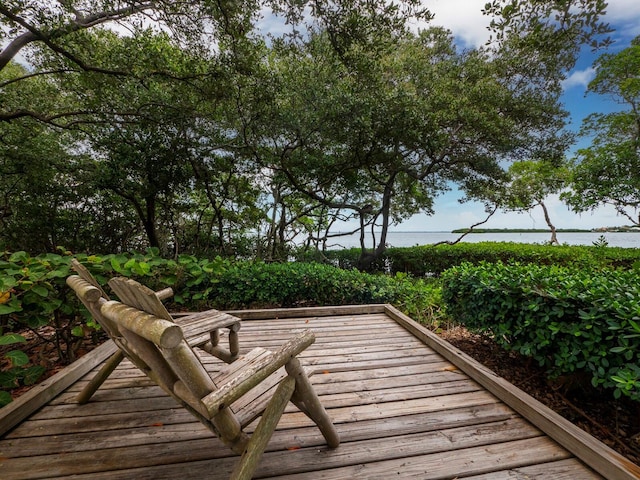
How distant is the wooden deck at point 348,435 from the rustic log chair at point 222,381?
0.25 m

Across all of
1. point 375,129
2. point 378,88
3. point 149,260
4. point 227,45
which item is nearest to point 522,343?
point 149,260

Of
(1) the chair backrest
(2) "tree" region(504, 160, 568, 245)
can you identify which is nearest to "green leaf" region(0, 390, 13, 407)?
(1) the chair backrest

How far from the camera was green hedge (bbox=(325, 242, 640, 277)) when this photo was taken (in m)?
6.46

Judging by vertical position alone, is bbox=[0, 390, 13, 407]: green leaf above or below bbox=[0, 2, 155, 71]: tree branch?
below

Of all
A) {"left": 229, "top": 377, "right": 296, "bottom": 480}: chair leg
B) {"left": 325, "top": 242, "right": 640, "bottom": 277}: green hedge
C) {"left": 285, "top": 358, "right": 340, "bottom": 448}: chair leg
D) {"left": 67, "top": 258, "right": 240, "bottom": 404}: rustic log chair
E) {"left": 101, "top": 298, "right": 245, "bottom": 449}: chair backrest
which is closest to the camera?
{"left": 101, "top": 298, "right": 245, "bottom": 449}: chair backrest

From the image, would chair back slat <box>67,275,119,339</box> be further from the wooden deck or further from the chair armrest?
the chair armrest

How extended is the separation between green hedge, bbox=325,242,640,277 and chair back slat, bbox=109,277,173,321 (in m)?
7.01

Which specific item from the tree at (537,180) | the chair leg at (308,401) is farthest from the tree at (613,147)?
the chair leg at (308,401)

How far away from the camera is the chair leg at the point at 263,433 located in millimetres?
1056

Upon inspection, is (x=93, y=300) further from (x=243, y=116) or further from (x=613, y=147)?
(x=613, y=147)

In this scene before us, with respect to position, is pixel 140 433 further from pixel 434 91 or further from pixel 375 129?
pixel 434 91

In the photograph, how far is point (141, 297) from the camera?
92cm

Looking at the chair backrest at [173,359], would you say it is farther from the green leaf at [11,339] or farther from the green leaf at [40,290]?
the green leaf at [40,290]

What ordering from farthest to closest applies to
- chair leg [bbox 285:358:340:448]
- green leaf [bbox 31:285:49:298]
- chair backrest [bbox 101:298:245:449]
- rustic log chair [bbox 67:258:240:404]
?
1. green leaf [bbox 31:285:49:298]
2. rustic log chair [bbox 67:258:240:404]
3. chair leg [bbox 285:358:340:448]
4. chair backrest [bbox 101:298:245:449]
